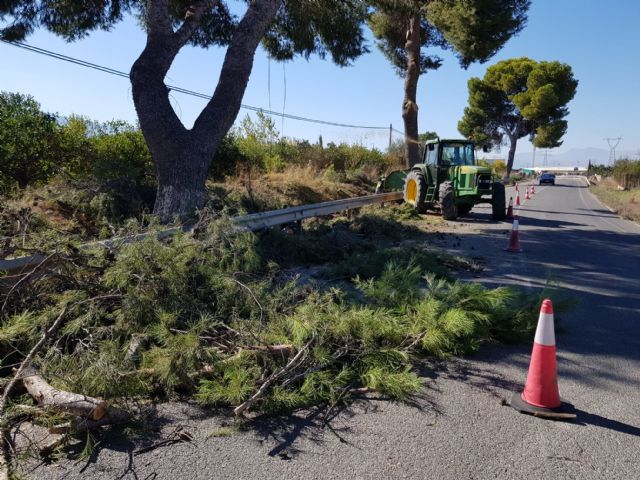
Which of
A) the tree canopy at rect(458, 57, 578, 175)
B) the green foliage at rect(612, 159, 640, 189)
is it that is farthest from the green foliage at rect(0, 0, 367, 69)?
the tree canopy at rect(458, 57, 578, 175)

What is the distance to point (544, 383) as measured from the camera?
3.39 metres

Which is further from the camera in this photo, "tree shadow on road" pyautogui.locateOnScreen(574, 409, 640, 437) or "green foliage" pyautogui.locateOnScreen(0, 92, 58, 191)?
A: "green foliage" pyautogui.locateOnScreen(0, 92, 58, 191)

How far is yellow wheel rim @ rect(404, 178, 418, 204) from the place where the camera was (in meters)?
15.7

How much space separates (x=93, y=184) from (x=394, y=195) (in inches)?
438

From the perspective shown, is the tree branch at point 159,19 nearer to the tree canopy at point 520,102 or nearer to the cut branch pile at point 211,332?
the cut branch pile at point 211,332

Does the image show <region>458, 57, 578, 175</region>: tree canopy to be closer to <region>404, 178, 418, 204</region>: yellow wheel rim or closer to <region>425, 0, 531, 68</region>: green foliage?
<region>425, 0, 531, 68</region>: green foliage

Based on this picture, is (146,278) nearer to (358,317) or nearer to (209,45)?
(358,317)

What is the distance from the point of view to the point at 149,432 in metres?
3.07

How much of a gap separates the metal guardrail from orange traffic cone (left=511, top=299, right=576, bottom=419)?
3497 millimetres

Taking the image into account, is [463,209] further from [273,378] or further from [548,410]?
[273,378]

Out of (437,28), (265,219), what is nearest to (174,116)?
(265,219)

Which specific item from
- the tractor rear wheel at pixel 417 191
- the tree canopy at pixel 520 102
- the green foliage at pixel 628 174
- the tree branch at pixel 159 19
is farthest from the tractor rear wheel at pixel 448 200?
the tree canopy at pixel 520 102

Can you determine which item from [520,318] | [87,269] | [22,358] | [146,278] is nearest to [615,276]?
[520,318]

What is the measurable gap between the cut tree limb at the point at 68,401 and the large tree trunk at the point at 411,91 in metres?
20.0
